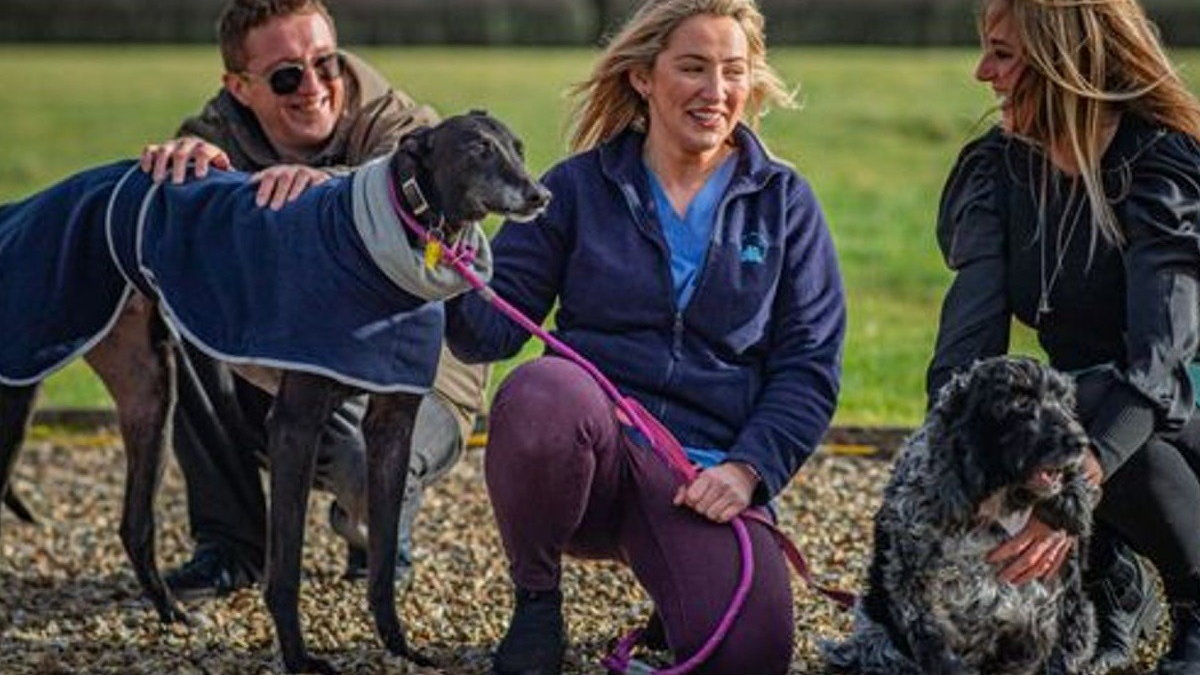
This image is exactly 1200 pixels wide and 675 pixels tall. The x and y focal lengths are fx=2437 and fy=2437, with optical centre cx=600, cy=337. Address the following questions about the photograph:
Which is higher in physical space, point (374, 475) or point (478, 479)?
point (374, 475)

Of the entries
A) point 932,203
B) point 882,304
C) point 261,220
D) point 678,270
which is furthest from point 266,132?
point 932,203

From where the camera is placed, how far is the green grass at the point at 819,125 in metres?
10.5

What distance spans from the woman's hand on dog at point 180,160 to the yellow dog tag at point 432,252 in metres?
0.78

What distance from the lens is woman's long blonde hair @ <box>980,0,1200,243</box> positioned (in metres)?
5.35

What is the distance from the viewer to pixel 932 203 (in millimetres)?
14719

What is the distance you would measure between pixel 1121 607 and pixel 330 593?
2083 millimetres

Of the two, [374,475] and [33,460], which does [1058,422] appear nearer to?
[374,475]

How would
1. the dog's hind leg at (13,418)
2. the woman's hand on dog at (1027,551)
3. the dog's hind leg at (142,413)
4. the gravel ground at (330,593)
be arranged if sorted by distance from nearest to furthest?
the woman's hand on dog at (1027,551) < the gravel ground at (330,593) < the dog's hind leg at (13,418) < the dog's hind leg at (142,413)

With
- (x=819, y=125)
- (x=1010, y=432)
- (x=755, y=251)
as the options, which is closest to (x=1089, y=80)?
(x=755, y=251)

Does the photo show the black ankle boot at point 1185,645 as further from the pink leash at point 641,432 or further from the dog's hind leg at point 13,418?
the dog's hind leg at point 13,418

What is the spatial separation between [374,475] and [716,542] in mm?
900

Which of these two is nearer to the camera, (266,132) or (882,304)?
(266,132)

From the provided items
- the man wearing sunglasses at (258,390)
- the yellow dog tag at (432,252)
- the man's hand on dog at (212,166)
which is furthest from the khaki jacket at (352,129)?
the yellow dog tag at (432,252)

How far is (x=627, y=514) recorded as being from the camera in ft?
17.7
